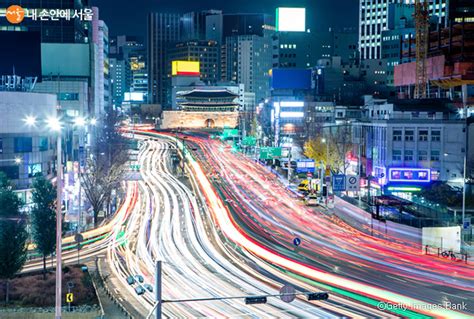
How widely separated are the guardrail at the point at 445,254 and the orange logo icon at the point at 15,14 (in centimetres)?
8456

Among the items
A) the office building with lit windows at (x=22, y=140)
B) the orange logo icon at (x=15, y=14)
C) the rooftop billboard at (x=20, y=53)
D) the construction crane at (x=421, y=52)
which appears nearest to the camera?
the office building with lit windows at (x=22, y=140)

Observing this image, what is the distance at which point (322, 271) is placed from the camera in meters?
37.6

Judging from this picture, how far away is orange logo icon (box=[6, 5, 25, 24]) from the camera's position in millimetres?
109688

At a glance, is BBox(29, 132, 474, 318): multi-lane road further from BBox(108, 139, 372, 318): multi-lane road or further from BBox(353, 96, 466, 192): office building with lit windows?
BBox(353, 96, 466, 192): office building with lit windows

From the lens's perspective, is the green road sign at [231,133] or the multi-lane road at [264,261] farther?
the green road sign at [231,133]

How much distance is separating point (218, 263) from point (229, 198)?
99.0 feet

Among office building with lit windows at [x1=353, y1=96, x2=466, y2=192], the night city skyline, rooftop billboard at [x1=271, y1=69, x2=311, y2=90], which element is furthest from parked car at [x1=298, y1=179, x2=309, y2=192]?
rooftop billboard at [x1=271, y1=69, x2=311, y2=90]

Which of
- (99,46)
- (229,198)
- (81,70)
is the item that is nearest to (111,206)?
(229,198)

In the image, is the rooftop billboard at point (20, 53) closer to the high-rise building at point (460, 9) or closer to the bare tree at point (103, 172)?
the bare tree at point (103, 172)

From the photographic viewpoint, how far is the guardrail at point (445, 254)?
138ft

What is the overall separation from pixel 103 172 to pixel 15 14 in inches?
2172

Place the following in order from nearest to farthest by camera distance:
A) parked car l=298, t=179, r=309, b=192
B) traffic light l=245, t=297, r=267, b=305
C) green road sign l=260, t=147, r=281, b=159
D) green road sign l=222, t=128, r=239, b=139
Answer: traffic light l=245, t=297, r=267, b=305
parked car l=298, t=179, r=309, b=192
green road sign l=260, t=147, r=281, b=159
green road sign l=222, t=128, r=239, b=139

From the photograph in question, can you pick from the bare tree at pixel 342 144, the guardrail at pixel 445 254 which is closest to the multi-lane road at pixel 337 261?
the guardrail at pixel 445 254

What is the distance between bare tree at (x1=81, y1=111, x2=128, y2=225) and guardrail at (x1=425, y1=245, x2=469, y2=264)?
2496 centimetres
